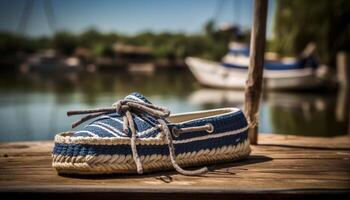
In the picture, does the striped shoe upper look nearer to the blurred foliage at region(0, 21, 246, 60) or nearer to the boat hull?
the boat hull

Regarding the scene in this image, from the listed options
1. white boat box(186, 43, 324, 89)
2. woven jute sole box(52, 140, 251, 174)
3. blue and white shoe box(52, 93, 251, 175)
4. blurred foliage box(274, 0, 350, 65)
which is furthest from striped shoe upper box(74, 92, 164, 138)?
blurred foliage box(274, 0, 350, 65)

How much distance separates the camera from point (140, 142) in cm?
254

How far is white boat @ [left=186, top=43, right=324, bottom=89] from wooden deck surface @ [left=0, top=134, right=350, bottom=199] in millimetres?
20183

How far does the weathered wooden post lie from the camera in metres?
3.69

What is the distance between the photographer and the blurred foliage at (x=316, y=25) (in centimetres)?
2670

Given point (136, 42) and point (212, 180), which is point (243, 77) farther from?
point (136, 42)

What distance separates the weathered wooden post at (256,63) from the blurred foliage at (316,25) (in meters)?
23.7

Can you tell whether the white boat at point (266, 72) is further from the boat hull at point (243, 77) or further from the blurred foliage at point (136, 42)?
the blurred foliage at point (136, 42)

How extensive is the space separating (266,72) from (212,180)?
76.1ft

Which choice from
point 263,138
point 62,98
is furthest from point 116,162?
point 62,98

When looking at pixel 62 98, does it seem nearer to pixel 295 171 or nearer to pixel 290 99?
pixel 290 99

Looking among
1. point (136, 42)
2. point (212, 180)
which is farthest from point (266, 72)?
point (136, 42)

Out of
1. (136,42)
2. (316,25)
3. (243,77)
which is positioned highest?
(316,25)

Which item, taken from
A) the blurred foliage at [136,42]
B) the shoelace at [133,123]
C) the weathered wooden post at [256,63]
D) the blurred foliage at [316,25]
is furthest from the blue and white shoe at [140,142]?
the blurred foliage at [136,42]
